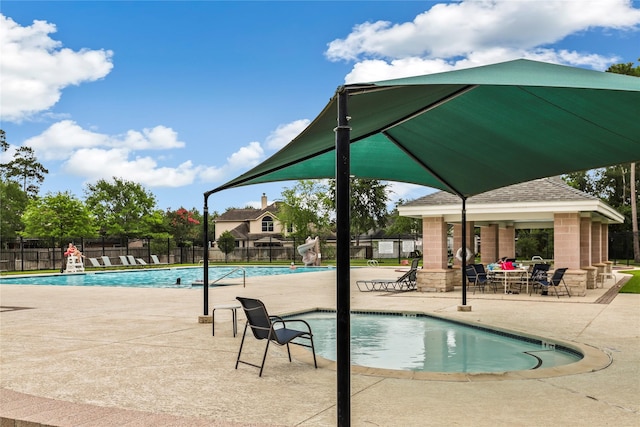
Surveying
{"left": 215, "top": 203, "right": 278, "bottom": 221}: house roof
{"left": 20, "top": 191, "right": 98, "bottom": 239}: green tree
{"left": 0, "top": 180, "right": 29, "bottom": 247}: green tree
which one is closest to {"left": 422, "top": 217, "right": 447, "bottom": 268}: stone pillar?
{"left": 20, "top": 191, "right": 98, "bottom": 239}: green tree

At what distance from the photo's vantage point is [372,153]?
28.9 feet

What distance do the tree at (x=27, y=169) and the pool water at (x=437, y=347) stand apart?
61087 millimetres

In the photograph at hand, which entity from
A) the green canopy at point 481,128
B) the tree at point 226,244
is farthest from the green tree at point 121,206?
the green canopy at point 481,128

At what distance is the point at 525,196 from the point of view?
16.6 metres

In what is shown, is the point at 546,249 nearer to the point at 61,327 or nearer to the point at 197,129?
the point at 197,129

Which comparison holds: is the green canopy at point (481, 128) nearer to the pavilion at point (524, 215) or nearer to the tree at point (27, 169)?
the pavilion at point (524, 215)

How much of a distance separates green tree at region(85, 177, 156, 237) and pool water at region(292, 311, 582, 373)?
132ft

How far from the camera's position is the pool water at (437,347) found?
7.70m

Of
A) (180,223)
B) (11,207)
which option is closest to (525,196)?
(180,223)

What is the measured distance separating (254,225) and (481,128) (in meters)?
60.4

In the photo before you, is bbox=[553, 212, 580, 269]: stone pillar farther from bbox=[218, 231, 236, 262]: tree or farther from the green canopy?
bbox=[218, 231, 236, 262]: tree

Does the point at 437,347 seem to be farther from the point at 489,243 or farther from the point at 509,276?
the point at 489,243

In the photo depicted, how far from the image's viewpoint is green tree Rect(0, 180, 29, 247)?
169 ft

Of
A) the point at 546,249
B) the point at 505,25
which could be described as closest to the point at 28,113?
the point at 546,249
